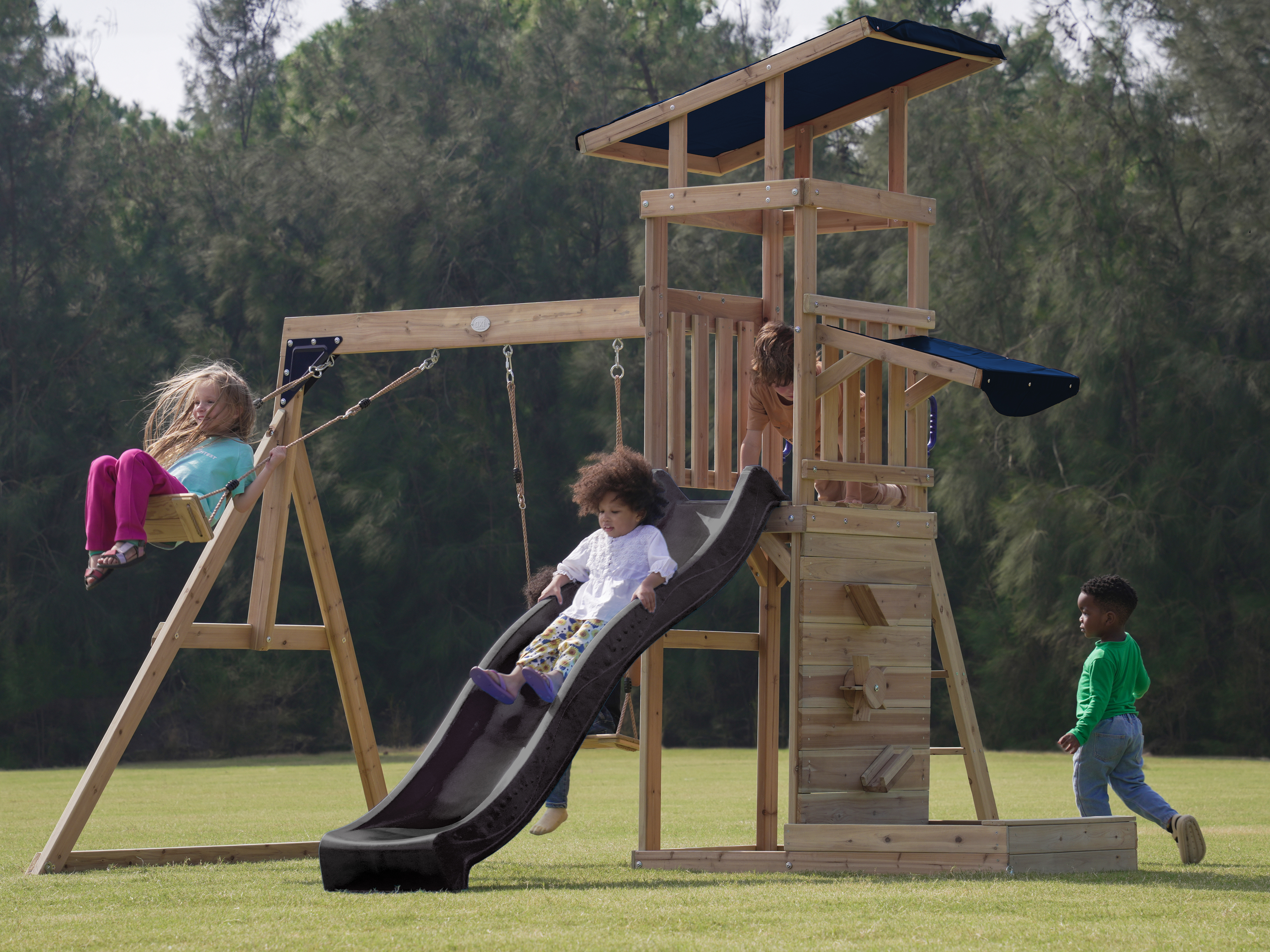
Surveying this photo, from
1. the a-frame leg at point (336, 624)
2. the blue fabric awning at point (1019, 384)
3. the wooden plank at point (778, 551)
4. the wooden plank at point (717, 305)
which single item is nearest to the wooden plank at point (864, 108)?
the wooden plank at point (717, 305)

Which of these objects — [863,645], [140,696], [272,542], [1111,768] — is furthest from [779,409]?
[140,696]

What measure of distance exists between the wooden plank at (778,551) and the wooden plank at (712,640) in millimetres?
508

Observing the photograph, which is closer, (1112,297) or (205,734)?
(1112,297)

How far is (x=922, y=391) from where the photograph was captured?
22.5 feet

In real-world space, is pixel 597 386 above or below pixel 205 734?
above

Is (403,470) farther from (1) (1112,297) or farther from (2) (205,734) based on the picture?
(1) (1112,297)

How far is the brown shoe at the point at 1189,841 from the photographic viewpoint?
6.19 metres

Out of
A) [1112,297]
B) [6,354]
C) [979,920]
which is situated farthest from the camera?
[6,354]

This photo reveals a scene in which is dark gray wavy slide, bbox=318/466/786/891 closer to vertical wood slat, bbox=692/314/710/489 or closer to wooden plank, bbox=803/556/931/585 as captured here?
wooden plank, bbox=803/556/931/585

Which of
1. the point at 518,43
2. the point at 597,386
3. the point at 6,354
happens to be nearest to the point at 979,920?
the point at 597,386

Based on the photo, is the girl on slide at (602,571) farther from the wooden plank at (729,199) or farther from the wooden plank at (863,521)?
the wooden plank at (729,199)

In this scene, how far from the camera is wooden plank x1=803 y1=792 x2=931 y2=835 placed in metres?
6.27

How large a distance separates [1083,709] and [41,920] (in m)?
4.26

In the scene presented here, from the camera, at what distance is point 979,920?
428cm
